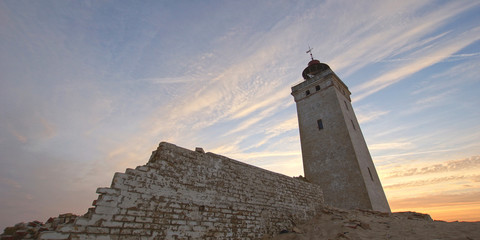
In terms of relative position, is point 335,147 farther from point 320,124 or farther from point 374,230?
point 374,230

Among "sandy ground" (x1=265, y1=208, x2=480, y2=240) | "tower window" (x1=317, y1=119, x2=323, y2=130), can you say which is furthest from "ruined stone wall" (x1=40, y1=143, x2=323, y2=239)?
"tower window" (x1=317, y1=119, x2=323, y2=130)

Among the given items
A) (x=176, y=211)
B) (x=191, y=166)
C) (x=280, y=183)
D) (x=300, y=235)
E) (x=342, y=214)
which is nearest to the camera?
(x=176, y=211)

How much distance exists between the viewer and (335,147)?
14.3 metres

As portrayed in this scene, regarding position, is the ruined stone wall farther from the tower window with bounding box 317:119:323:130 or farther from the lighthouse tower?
the tower window with bounding box 317:119:323:130

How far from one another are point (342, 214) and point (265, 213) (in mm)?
4003

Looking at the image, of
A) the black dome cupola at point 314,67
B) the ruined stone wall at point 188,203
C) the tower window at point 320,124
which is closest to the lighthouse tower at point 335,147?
the tower window at point 320,124

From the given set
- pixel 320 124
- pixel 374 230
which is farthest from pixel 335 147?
pixel 374 230

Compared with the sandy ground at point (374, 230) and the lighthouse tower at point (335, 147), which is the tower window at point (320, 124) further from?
the sandy ground at point (374, 230)

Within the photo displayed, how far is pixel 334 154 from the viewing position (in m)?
14.2

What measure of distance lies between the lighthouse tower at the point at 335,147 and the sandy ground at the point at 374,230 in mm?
4362

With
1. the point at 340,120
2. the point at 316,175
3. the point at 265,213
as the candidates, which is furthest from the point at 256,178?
the point at 340,120

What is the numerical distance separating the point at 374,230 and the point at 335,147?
24.8ft

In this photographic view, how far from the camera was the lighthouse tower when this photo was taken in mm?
12828

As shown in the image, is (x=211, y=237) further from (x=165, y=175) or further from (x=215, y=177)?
(x=165, y=175)
